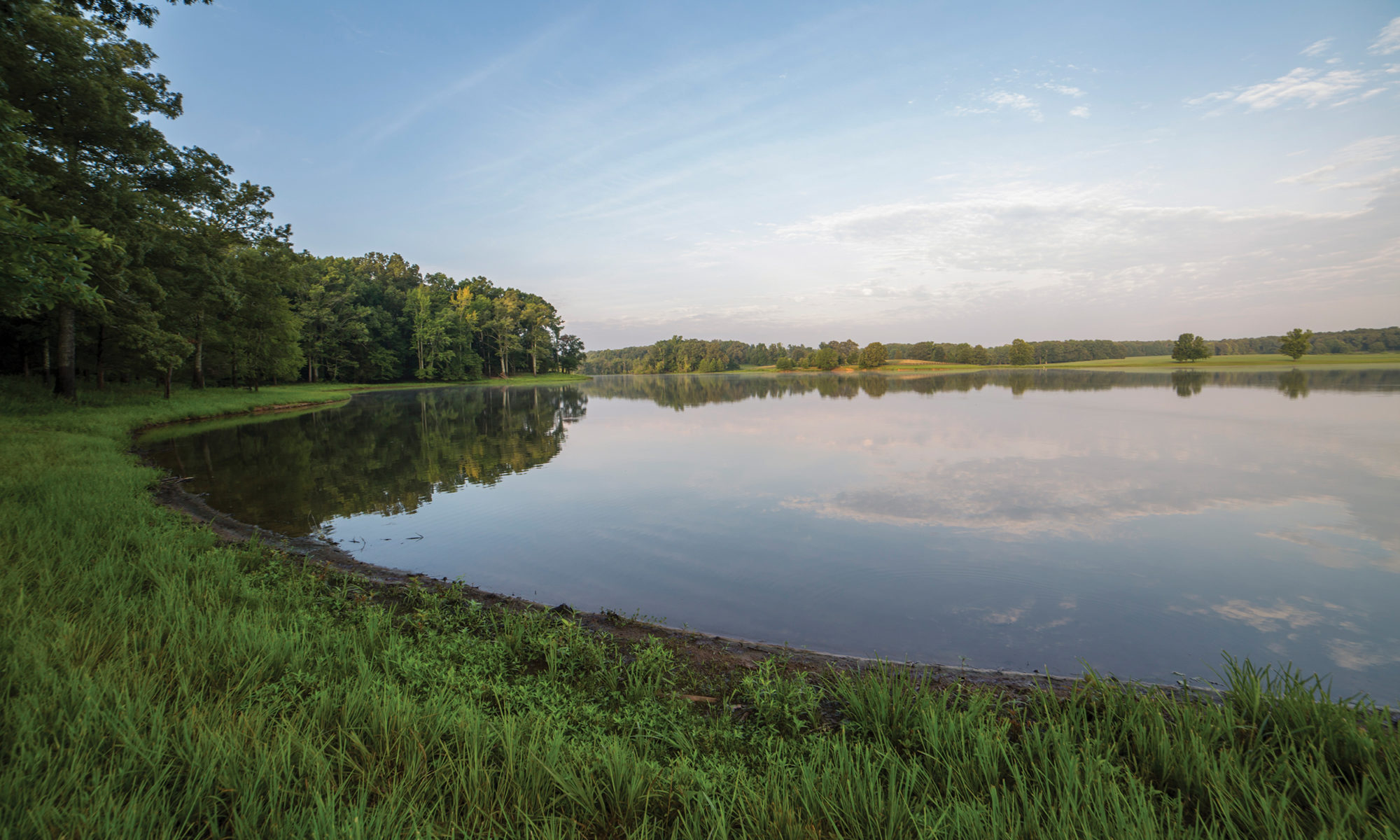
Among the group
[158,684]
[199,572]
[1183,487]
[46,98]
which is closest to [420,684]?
[158,684]

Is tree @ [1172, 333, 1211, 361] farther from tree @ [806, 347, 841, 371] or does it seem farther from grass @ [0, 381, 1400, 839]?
grass @ [0, 381, 1400, 839]

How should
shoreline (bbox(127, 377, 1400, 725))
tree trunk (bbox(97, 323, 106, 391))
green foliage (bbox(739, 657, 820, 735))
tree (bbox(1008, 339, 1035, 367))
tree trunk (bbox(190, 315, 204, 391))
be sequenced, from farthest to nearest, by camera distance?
tree (bbox(1008, 339, 1035, 367)) → tree trunk (bbox(190, 315, 204, 391)) → tree trunk (bbox(97, 323, 106, 391)) → shoreline (bbox(127, 377, 1400, 725)) → green foliage (bbox(739, 657, 820, 735))

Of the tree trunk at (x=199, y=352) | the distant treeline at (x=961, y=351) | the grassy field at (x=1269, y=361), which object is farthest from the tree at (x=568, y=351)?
the grassy field at (x=1269, y=361)

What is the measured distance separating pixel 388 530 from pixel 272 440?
14.3 metres

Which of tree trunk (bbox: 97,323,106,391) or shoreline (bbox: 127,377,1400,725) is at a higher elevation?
tree trunk (bbox: 97,323,106,391)

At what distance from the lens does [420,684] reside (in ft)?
12.2

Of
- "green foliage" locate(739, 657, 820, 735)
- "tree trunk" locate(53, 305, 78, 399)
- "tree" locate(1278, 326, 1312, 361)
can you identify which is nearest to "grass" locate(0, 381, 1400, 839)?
"green foliage" locate(739, 657, 820, 735)

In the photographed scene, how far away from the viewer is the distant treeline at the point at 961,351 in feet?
309

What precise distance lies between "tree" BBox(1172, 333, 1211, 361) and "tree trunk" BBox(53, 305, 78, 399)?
13177cm

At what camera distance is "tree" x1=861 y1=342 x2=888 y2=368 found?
128 meters

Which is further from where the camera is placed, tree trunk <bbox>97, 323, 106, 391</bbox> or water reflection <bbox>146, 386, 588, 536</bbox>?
tree trunk <bbox>97, 323, 106, 391</bbox>

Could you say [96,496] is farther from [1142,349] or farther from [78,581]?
[1142,349]

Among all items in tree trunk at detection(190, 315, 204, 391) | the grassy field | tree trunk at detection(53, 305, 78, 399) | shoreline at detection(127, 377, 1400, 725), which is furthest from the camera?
the grassy field

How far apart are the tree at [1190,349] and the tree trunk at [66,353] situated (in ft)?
432
